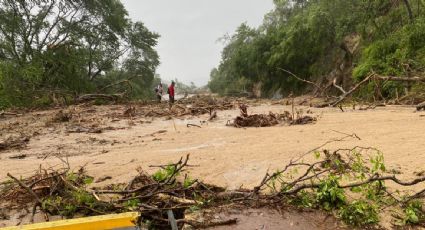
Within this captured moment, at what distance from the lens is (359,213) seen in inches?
132

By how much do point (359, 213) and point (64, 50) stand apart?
2265 centimetres

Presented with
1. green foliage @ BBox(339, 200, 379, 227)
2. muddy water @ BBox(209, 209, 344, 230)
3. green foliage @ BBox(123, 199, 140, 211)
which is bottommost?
muddy water @ BBox(209, 209, 344, 230)

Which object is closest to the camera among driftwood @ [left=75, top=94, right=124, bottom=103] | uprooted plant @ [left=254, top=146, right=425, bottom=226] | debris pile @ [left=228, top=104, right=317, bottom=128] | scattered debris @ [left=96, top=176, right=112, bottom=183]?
uprooted plant @ [left=254, top=146, right=425, bottom=226]

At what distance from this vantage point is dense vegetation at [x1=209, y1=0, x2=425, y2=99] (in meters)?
15.0

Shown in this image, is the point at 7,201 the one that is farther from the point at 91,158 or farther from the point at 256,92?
the point at 256,92

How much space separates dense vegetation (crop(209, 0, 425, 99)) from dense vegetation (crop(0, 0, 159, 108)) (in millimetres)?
9432

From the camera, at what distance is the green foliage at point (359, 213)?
3286 mm

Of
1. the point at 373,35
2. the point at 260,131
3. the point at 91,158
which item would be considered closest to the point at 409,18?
the point at 373,35

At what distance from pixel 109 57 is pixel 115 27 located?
239cm

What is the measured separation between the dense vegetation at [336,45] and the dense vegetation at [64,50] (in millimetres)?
9432

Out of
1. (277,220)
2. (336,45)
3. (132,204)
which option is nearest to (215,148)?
(132,204)

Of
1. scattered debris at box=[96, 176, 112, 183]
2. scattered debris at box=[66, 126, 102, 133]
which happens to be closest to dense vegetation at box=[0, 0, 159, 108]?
scattered debris at box=[66, 126, 102, 133]

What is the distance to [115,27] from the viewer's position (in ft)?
96.9

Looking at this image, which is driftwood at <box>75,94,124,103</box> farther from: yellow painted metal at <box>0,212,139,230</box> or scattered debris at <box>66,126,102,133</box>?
yellow painted metal at <box>0,212,139,230</box>
